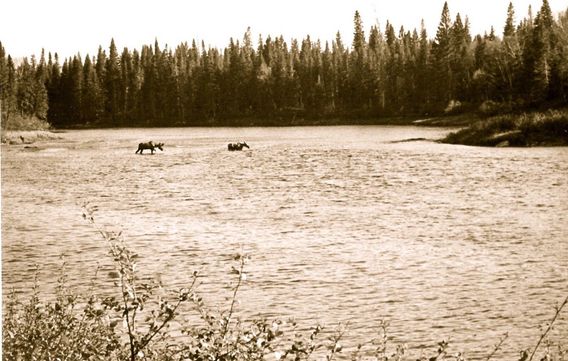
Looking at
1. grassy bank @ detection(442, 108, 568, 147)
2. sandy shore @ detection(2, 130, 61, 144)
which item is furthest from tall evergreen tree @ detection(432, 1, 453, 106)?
sandy shore @ detection(2, 130, 61, 144)

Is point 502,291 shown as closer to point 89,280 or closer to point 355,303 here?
point 355,303

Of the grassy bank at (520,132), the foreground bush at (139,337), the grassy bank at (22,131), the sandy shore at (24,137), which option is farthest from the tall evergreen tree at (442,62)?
the foreground bush at (139,337)

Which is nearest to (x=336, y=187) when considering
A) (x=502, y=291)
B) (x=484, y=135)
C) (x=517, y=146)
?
(x=502, y=291)

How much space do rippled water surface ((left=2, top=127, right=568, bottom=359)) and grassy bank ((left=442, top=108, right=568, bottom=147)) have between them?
6291 millimetres

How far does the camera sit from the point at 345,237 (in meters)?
16.4

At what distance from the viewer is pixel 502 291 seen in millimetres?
11586

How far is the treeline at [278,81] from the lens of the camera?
313ft

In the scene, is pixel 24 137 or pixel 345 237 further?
pixel 24 137

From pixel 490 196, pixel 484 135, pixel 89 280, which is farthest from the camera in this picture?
pixel 484 135

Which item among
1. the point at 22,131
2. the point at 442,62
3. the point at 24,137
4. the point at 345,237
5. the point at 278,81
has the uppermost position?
the point at 442,62

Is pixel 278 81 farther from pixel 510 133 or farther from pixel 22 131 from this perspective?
pixel 510 133

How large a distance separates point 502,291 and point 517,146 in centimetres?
3020

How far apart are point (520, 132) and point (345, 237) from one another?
92.2 ft

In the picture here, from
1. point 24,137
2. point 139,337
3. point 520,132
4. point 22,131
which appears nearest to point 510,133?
point 520,132
